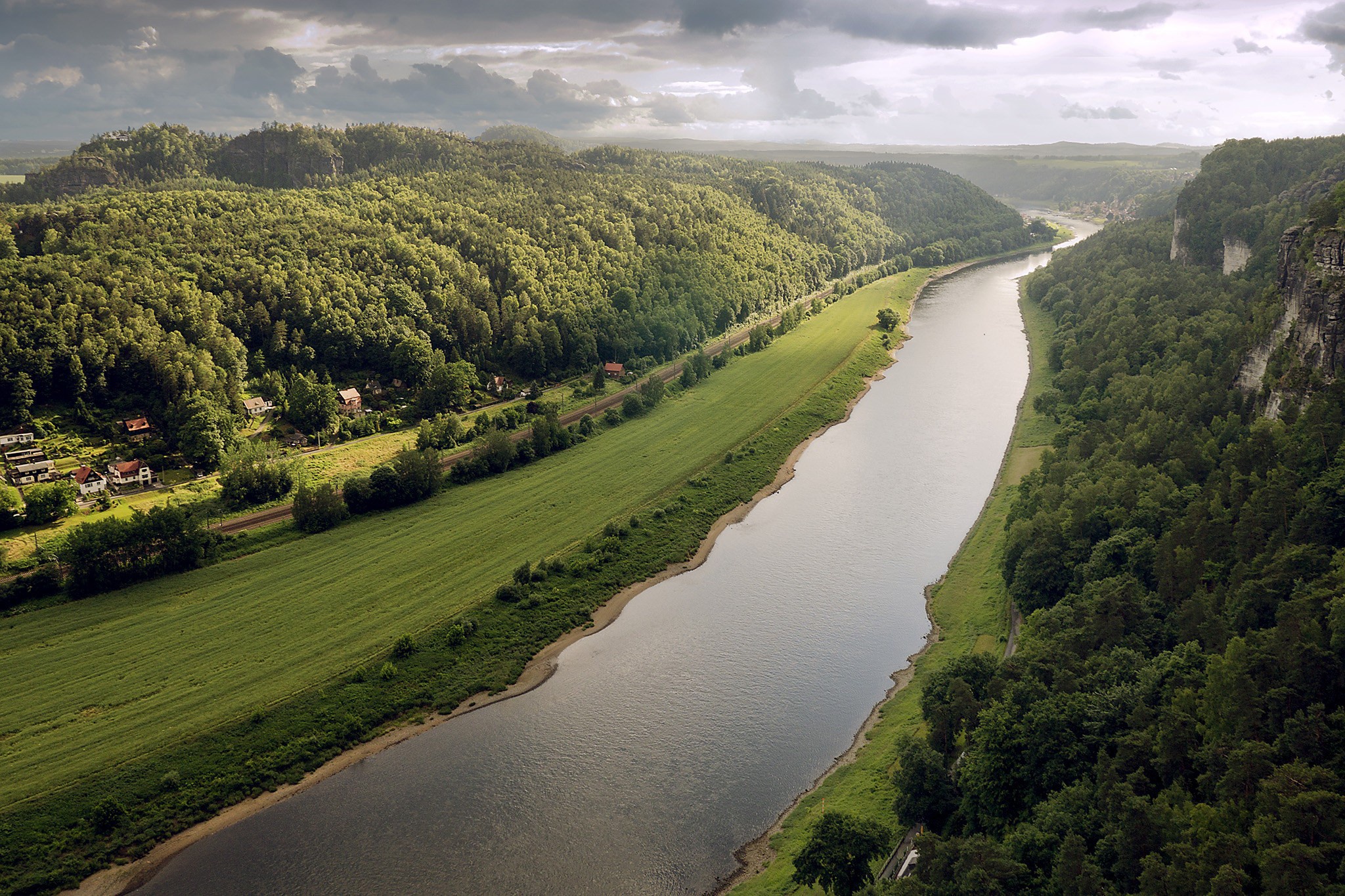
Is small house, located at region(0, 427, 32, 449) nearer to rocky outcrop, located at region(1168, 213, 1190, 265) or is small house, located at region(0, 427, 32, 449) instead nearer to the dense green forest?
the dense green forest

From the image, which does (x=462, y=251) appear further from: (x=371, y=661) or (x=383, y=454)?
(x=371, y=661)

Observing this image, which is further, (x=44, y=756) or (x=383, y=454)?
(x=383, y=454)

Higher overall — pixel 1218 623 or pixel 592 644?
pixel 1218 623

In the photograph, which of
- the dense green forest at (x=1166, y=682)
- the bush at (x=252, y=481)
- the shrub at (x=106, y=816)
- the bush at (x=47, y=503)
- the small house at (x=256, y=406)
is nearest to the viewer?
the dense green forest at (x=1166, y=682)

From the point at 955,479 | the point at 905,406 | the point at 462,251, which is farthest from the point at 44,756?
the point at 462,251

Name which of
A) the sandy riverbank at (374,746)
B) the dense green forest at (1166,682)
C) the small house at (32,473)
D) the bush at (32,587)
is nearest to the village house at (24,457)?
the small house at (32,473)

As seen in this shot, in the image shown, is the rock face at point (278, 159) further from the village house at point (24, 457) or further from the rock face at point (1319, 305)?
the rock face at point (1319, 305)

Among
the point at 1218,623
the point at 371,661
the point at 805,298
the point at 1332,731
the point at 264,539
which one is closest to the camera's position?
the point at 1332,731

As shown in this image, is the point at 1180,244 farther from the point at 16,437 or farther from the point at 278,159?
the point at 278,159

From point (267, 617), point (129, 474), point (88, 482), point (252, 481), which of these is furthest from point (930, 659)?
point (88, 482)
